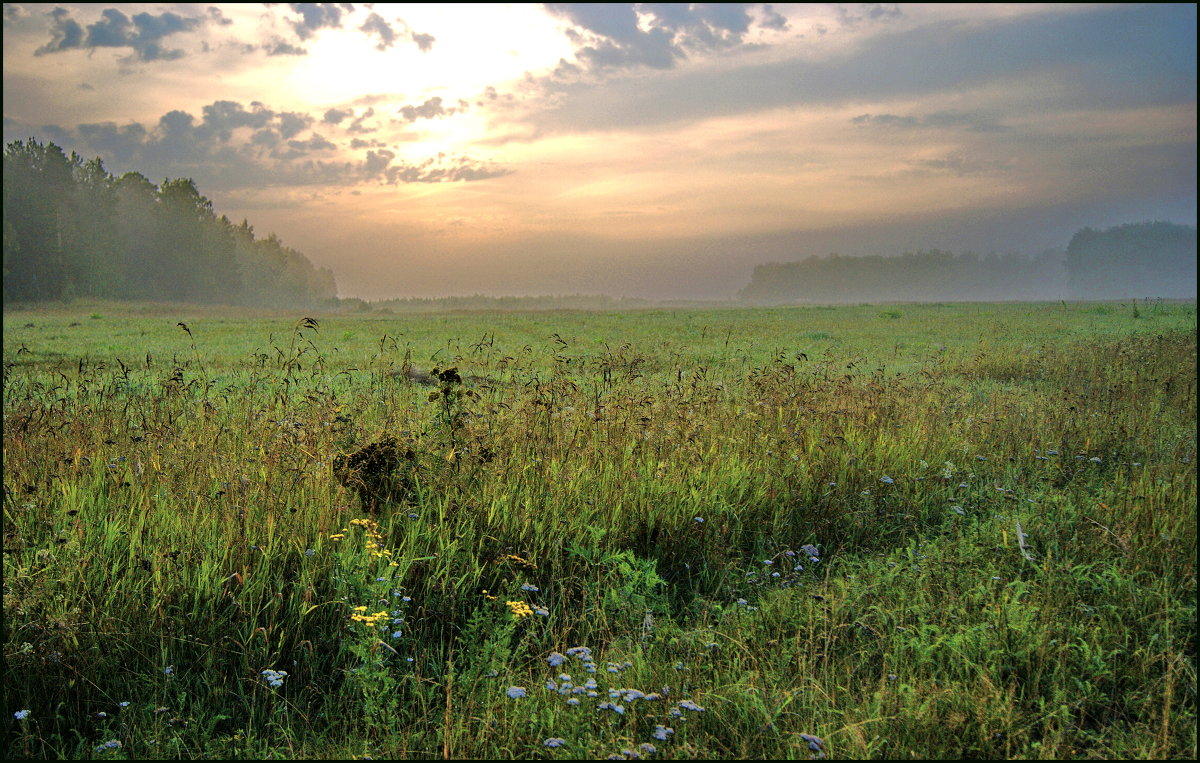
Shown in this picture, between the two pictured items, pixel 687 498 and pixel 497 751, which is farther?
pixel 687 498

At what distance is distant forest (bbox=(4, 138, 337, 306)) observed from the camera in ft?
213

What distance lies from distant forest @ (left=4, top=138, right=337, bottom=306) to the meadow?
202 ft

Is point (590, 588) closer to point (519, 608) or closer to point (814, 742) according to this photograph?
point (519, 608)

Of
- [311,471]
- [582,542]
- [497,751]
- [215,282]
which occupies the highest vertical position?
[215,282]

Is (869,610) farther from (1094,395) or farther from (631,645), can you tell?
(1094,395)

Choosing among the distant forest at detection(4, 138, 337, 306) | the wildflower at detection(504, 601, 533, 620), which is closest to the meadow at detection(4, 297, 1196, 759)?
the wildflower at detection(504, 601, 533, 620)

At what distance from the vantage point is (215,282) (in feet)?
320

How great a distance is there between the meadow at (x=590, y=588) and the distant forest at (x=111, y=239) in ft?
202

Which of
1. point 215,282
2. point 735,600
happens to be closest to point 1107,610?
point 735,600

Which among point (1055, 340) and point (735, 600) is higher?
point (1055, 340)

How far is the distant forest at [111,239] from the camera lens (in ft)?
213

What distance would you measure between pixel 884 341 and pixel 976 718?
23.4m

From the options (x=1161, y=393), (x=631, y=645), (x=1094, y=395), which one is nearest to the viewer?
(x=631, y=645)

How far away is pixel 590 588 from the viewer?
16.3 ft
